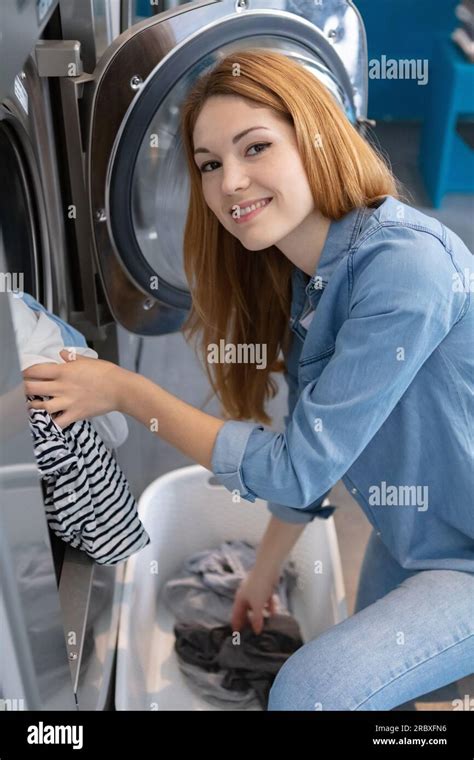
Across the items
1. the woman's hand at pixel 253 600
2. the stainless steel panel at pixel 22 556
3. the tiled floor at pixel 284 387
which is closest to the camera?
the stainless steel panel at pixel 22 556

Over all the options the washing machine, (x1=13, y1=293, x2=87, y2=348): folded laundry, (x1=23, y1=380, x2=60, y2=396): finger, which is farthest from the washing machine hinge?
(x1=23, y1=380, x2=60, y2=396): finger

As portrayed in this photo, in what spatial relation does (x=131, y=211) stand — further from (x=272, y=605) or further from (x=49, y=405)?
(x=272, y=605)

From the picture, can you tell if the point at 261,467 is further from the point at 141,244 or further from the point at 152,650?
the point at 152,650

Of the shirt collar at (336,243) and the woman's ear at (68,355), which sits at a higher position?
the shirt collar at (336,243)

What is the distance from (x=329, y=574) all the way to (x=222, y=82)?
31.6 inches

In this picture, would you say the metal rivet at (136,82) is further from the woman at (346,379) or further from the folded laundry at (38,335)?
the folded laundry at (38,335)

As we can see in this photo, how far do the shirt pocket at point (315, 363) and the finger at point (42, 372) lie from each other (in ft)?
0.93

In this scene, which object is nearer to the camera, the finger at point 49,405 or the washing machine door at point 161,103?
the finger at point 49,405

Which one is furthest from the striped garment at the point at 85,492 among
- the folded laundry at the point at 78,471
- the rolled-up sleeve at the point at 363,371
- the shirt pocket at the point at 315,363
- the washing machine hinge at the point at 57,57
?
the washing machine hinge at the point at 57,57

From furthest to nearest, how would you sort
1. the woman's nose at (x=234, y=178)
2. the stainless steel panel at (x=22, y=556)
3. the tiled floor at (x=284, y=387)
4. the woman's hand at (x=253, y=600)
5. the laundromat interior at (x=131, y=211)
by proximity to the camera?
the woman's hand at (x=253, y=600), the tiled floor at (x=284, y=387), the woman's nose at (x=234, y=178), the laundromat interior at (x=131, y=211), the stainless steel panel at (x=22, y=556)

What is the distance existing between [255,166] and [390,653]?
0.54 m

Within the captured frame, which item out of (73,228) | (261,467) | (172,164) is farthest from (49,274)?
(261,467)

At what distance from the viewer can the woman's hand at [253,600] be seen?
1.33 meters

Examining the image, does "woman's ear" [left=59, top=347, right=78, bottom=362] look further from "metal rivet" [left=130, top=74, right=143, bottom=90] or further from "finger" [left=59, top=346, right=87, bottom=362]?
"metal rivet" [left=130, top=74, right=143, bottom=90]
